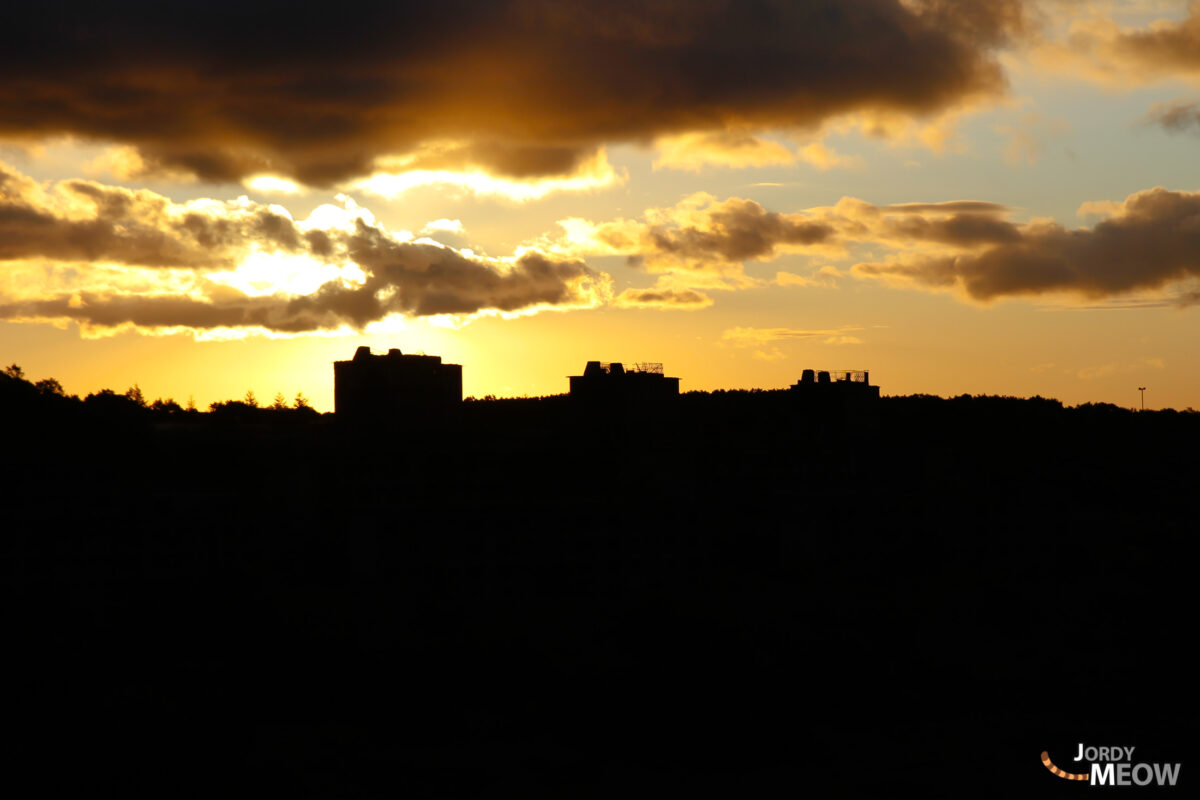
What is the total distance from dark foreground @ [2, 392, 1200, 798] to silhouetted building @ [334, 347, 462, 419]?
1.57 m

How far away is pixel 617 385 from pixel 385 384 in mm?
15463

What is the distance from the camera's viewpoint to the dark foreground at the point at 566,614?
40.6 metres

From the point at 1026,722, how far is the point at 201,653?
3460 cm

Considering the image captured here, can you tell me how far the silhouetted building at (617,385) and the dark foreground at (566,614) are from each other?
136 cm

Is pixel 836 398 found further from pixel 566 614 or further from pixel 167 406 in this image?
pixel 167 406

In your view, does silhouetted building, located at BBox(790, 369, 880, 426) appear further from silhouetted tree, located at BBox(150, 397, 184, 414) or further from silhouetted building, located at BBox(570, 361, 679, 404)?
silhouetted tree, located at BBox(150, 397, 184, 414)

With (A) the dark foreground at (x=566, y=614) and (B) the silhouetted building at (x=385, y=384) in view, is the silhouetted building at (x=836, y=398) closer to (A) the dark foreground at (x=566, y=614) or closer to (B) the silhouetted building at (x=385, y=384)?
(A) the dark foreground at (x=566, y=614)

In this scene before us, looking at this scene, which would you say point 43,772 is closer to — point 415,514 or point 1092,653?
point 415,514

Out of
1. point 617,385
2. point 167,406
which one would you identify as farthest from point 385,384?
point 167,406

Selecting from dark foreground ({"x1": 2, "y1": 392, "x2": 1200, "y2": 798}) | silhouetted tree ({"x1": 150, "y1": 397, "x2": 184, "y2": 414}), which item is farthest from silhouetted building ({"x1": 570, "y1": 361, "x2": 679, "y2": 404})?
silhouetted tree ({"x1": 150, "y1": 397, "x2": 184, "y2": 414})

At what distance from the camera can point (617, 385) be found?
73.8 metres

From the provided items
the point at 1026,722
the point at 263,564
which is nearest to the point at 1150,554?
the point at 1026,722

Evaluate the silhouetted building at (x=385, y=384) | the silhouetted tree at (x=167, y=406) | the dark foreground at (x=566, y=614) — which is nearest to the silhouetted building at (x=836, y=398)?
the dark foreground at (x=566, y=614)

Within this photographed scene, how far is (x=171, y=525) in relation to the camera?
64.9 metres
